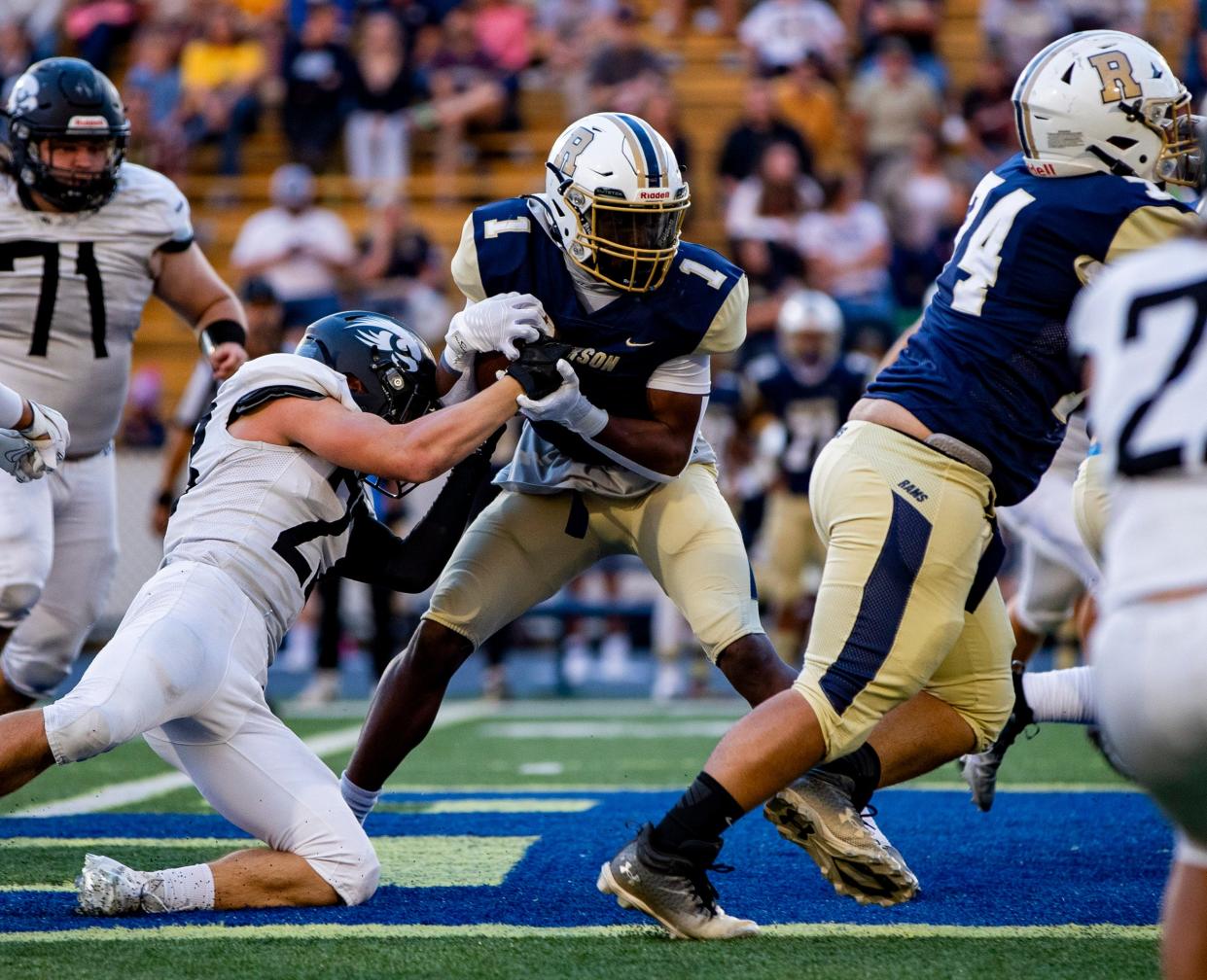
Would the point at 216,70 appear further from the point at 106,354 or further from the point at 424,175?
the point at 106,354

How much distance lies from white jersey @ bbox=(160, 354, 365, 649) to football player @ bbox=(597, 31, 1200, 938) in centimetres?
92

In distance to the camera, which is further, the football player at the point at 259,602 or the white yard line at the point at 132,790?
the white yard line at the point at 132,790

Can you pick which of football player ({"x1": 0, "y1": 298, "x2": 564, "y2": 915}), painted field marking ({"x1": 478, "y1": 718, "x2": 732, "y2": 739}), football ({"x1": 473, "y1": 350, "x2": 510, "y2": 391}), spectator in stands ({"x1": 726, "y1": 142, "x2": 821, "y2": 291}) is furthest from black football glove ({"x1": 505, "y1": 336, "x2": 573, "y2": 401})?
spectator in stands ({"x1": 726, "y1": 142, "x2": 821, "y2": 291})

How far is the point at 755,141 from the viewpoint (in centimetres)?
1132

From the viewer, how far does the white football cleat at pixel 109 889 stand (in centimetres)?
322

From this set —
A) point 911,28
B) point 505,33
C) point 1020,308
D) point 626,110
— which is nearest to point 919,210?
point 911,28

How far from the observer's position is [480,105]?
40.5 ft

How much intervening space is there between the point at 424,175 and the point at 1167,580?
36.8 ft

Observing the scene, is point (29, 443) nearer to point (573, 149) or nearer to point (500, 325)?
point (500, 325)

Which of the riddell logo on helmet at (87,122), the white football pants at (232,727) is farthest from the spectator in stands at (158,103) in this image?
the white football pants at (232,727)

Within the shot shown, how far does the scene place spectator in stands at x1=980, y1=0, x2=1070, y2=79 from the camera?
11.8 meters

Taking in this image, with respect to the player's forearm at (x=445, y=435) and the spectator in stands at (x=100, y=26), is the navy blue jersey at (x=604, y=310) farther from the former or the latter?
the spectator in stands at (x=100, y=26)

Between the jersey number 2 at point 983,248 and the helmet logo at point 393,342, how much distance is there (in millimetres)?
1191

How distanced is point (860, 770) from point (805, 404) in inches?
214
